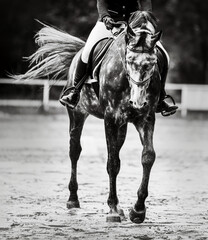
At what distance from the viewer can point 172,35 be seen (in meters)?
39.7

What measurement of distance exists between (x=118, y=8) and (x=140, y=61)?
5.63 feet

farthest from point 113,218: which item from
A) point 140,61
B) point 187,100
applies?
point 187,100

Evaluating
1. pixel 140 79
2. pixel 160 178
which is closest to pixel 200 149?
pixel 160 178

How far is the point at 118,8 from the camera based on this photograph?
8.75 meters

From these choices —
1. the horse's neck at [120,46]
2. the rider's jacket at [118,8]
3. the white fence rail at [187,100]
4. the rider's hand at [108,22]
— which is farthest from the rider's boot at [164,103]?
the white fence rail at [187,100]

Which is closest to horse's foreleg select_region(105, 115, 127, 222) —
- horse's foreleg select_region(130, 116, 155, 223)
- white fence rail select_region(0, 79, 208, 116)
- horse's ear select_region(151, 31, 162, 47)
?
horse's foreleg select_region(130, 116, 155, 223)

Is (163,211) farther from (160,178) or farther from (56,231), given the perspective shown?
(160,178)

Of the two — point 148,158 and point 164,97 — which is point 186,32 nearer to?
point 164,97

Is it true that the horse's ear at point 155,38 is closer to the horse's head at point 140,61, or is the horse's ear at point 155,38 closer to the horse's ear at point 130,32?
the horse's head at point 140,61

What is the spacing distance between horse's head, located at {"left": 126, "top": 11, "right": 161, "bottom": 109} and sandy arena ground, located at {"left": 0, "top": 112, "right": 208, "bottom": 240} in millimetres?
1362

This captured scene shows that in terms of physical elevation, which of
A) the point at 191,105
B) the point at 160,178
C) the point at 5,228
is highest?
the point at 5,228

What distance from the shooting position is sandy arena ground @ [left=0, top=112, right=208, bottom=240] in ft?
22.8

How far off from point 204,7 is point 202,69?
3594 mm

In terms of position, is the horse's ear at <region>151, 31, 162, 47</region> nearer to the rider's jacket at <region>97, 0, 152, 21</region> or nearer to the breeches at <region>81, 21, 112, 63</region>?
the rider's jacket at <region>97, 0, 152, 21</region>
